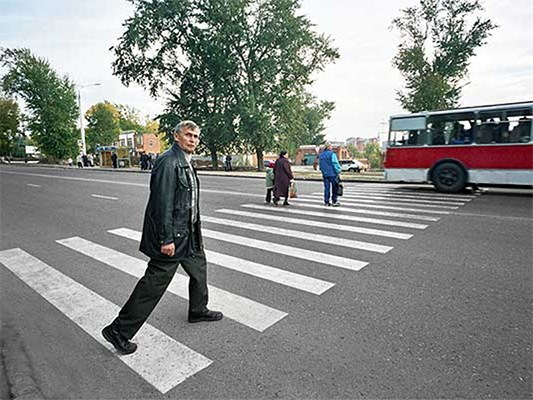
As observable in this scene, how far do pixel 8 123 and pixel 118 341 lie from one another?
99063 mm

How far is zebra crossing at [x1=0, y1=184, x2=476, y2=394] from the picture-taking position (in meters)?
3.00

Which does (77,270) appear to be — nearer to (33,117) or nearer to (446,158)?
→ (446,158)

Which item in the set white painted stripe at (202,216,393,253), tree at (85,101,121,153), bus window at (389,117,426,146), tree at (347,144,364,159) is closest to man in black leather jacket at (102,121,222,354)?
white painted stripe at (202,216,393,253)

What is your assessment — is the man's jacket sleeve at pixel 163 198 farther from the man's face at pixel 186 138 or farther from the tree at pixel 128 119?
the tree at pixel 128 119

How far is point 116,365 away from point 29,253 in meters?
4.47

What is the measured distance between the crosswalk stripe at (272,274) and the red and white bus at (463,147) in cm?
1061

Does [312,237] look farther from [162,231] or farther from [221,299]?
[162,231]

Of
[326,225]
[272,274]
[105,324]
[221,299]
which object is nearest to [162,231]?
[105,324]

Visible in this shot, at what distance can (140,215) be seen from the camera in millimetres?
9461

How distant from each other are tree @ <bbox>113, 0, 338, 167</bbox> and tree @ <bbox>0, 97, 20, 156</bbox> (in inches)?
2481

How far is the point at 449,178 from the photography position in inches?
508

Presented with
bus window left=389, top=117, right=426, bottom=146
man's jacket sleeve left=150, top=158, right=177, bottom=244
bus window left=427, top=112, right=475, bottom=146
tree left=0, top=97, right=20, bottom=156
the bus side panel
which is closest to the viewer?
man's jacket sleeve left=150, top=158, right=177, bottom=244

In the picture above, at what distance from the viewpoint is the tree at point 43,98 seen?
53812 millimetres

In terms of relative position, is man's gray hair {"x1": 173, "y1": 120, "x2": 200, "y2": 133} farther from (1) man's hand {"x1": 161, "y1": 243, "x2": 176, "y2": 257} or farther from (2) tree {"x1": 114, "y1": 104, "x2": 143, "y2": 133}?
(2) tree {"x1": 114, "y1": 104, "x2": 143, "y2": 133}
